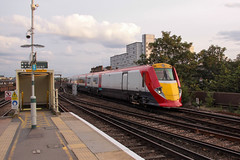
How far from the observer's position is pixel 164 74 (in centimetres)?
1447

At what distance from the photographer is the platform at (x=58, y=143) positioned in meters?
5.53

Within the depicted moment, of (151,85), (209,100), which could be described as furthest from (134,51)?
(151,85)

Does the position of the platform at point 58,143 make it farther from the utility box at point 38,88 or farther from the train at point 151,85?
the train at point 151,85

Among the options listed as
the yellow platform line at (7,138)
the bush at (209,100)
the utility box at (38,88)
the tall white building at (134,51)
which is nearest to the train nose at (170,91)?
the bush at (209,100)

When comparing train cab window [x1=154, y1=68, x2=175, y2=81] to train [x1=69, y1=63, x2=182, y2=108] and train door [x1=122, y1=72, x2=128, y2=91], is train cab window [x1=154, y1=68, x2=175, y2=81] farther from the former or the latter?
train door [x1=122, y1=72, x2=128, y2=91]

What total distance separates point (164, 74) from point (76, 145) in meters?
9.40

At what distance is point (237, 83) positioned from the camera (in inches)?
712

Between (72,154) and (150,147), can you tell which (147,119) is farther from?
(72,154)

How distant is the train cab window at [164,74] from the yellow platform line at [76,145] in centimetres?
758

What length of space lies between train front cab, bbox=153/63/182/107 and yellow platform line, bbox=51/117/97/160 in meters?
6.93

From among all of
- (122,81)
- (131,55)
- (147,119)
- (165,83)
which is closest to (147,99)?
(165,83)

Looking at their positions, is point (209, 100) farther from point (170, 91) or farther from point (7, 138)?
point (7, 138)

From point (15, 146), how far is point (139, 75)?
10.5m

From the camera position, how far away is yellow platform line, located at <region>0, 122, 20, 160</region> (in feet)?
18.8
